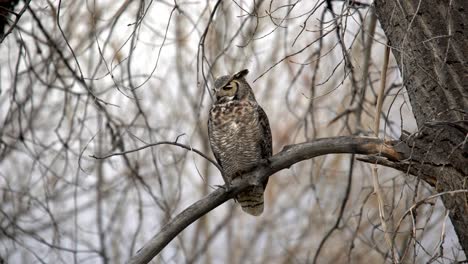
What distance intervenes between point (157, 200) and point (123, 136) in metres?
0.55

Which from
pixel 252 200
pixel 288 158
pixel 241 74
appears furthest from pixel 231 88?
pixel 288 158

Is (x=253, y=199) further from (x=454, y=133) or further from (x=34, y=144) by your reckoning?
(x=454, y=133)

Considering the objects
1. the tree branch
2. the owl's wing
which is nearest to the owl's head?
the owl's wing

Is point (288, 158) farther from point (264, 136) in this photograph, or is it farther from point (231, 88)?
point (231, 88)

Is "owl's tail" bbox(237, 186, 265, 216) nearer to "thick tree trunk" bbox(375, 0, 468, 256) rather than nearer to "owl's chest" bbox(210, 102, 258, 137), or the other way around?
"owl's chest" bbox(210, 102, 258, 137)

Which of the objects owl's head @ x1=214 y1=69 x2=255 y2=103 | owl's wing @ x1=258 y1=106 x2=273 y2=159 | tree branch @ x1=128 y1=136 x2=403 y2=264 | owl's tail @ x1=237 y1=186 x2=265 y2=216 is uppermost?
owl's head @ x1=214 y1=69 x2=255 y2=103

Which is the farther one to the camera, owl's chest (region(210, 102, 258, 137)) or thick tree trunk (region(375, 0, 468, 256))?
owl's chest (region(210, 102, 258, 137))

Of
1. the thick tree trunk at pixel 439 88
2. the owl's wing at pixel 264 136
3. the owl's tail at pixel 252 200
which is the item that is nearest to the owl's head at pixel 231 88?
the owl's wing at pixel 264 136

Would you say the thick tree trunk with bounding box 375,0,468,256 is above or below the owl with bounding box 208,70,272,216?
below

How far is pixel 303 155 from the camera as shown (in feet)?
9.84

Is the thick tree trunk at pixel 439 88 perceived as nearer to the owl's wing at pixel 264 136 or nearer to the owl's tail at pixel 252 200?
the owl's wing at pixel 264 136

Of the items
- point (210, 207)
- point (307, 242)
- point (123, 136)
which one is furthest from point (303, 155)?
point (307, 242)

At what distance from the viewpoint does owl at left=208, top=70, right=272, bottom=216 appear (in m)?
4.22

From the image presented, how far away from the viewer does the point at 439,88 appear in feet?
9.29
